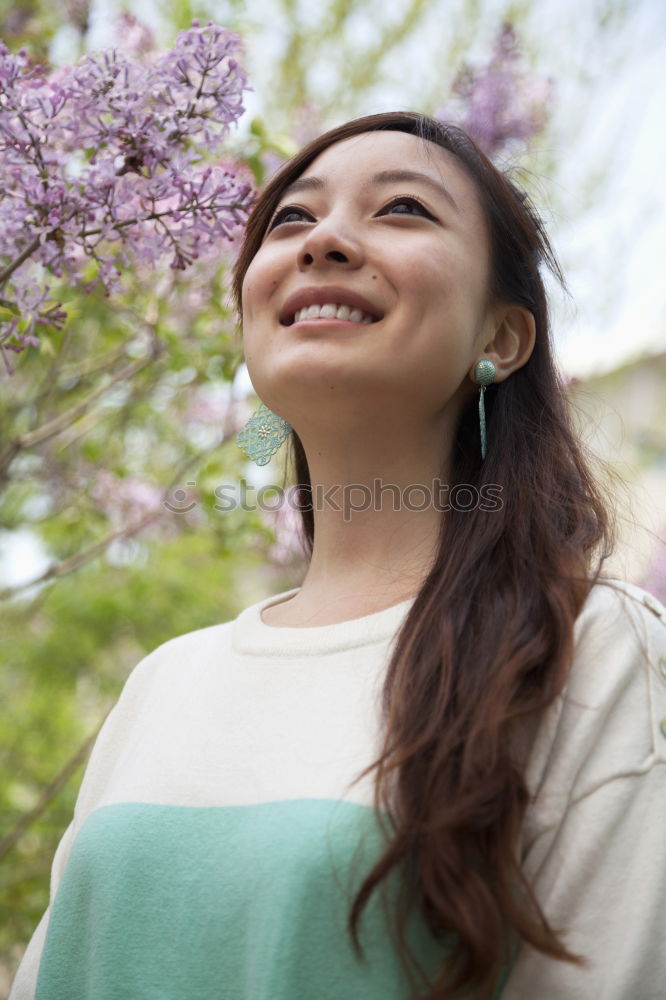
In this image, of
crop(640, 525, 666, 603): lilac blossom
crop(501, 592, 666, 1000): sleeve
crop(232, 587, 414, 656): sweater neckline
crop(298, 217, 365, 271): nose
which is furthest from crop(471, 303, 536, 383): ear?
crop(640, 525, 666, 603): lilac blossom

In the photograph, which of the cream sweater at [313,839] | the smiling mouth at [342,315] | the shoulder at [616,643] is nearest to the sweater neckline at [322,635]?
the cream sweater at [313,839]

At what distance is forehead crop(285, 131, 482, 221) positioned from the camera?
5.23 ft

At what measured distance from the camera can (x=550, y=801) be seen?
116cm

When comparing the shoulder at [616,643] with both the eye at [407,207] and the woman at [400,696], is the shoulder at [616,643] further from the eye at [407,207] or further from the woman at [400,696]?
the eye at [407,207]

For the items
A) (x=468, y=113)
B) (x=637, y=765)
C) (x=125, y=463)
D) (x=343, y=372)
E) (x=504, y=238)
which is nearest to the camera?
(x=637, y=765)

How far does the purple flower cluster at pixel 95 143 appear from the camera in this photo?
1478 mm

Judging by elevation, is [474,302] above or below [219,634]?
above

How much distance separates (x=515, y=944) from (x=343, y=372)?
0.81 m

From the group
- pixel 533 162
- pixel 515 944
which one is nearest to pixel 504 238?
pixel 515 944

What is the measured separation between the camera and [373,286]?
146 centimetres

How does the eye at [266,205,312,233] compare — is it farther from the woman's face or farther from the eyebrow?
the eyebrow

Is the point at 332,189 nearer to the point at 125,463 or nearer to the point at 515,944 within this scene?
the point at 515,944

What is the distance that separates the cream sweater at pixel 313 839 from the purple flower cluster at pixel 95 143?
0.70m

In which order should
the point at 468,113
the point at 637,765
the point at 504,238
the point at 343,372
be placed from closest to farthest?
the point at 637,765 < the point at 343,372 < the point at 504,238 < the point at 468,113
